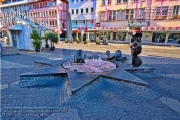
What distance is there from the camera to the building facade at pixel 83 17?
28500 mm

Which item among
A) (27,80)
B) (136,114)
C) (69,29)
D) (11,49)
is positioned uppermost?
(69,29)

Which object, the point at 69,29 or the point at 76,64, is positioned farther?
the point at 69,29

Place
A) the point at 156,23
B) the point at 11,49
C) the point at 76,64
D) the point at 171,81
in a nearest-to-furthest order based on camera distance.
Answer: the point at 171,81
the point at 76,64
the point at 11,49
the point at 156,23

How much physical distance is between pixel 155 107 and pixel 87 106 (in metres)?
1.84

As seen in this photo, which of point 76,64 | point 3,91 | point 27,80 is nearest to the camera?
point 3,91

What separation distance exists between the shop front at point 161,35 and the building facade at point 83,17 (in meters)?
10.9

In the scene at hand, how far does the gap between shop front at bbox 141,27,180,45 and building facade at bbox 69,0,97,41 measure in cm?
1086

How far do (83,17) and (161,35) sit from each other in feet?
55.9

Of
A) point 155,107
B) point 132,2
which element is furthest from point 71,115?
point 132,2

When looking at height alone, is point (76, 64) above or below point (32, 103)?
above

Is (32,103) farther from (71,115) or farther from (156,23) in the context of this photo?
(156,23)

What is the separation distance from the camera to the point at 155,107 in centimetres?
346

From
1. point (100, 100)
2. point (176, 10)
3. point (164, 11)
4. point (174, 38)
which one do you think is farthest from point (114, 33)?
point (100, 100)

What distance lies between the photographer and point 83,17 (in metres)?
30.1
